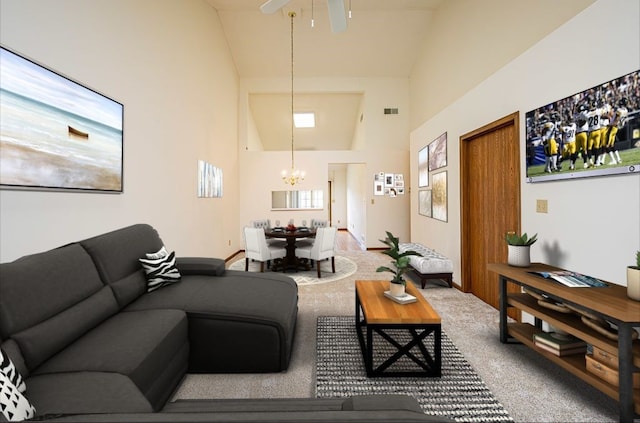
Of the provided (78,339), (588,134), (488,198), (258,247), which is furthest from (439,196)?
(78,339)

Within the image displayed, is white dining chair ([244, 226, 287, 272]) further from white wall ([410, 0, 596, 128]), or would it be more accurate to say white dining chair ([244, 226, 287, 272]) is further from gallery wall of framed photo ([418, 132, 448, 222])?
white wall ([410, 0, 596, 128])

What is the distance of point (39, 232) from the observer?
1925mm

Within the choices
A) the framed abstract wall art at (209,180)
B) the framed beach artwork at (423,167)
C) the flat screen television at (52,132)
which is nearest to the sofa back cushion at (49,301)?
the flat screen television at (52,132)

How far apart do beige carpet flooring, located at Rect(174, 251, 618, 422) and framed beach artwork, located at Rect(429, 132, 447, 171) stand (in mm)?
2364

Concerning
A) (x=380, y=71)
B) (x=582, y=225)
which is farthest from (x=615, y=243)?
(x=380, y=71)

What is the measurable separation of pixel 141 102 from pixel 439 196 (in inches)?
165

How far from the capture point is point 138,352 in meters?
1.45

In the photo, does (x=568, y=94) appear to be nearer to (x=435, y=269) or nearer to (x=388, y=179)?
(x=435, y=269)

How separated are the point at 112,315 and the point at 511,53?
429cm

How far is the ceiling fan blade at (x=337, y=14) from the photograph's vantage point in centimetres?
293

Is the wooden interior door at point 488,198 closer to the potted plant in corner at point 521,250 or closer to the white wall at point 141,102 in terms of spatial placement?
the potted plant in corner at point 521,250

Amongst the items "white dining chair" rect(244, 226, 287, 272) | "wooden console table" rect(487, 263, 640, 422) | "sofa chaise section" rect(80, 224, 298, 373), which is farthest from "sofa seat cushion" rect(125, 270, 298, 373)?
"white dining chair" rect(244, 226, 287, 272)

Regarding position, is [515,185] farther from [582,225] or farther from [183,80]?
[183,80]

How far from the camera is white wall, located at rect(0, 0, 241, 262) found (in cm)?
187
